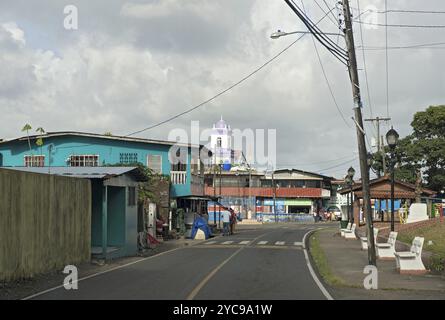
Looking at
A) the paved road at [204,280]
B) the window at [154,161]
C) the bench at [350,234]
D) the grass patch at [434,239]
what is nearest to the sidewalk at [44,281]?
the paved road at [204,280]

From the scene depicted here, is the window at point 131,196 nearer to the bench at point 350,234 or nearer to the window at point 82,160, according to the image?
the bench at point 350,234

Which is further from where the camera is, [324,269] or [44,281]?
[324,269]

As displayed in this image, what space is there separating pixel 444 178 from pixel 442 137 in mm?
3643

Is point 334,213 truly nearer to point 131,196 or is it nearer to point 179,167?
point 179,167

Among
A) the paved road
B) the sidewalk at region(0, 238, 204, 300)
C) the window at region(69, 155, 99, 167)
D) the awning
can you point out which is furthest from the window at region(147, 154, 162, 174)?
the awning

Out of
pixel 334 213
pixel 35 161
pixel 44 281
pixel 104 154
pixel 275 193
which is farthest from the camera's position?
pixel 334 213

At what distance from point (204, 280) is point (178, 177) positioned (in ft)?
101

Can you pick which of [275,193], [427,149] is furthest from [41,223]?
[275,193]

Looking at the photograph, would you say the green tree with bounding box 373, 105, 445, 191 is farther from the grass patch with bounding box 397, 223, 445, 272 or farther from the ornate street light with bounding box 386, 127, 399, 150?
the ornate street light with bounding box 386, 127, 399, 150

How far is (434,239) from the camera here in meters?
26.9

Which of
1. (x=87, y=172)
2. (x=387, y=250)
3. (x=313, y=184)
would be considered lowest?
(x=387, y=250)

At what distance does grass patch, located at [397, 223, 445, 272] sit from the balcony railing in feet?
59.4

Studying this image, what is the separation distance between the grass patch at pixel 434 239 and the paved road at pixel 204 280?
391 centimetres

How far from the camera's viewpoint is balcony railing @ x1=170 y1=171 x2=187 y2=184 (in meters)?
46.3
